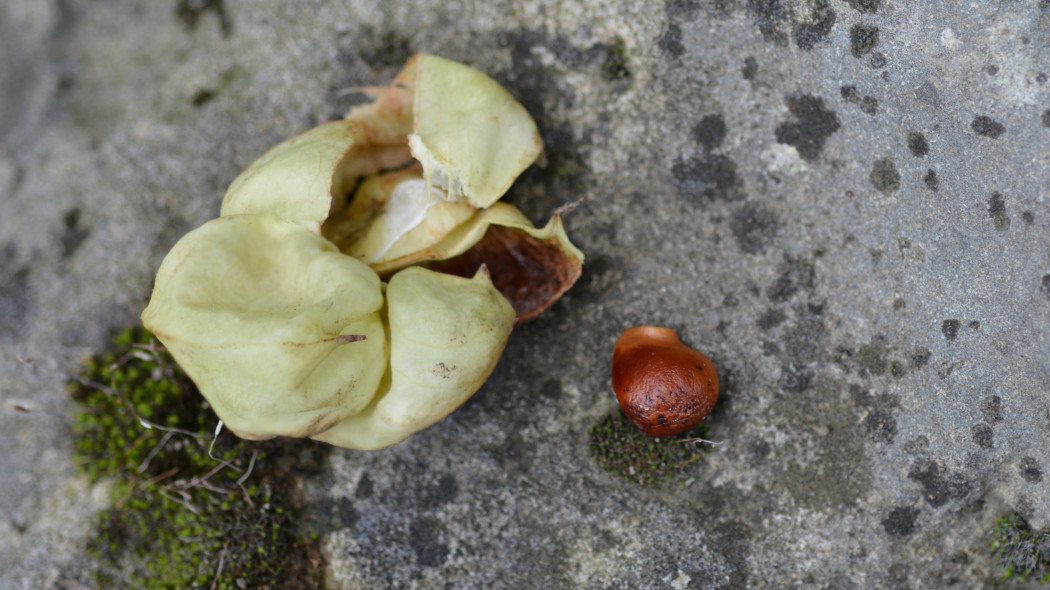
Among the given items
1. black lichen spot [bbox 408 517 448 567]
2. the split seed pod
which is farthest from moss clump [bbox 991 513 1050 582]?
black lichen spot [bbox 408 517 448 567]

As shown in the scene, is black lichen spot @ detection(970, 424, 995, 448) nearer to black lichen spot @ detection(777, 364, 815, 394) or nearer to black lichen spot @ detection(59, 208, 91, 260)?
black lichen spot @ detection(777, 364, 815, 394)

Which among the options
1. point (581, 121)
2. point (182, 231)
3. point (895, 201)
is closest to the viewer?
point (895, 201)

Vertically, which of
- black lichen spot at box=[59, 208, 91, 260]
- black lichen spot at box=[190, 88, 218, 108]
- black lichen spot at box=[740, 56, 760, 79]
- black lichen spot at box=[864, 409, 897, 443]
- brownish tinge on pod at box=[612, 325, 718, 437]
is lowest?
black lichen spot at box=[59, 208, 91, 260]

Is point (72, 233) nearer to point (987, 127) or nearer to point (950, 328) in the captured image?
point (950, 328)

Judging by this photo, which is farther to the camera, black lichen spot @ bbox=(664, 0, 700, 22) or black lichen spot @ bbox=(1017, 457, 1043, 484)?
black lichen spot @ bbox=(664, 0, 700, 22)

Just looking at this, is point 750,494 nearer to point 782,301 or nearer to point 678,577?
point 678,577

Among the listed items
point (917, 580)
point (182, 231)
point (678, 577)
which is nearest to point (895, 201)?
point (917, 580)

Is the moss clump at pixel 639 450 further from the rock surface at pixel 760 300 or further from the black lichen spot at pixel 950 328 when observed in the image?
the black lichen spot at pixel 950 328
